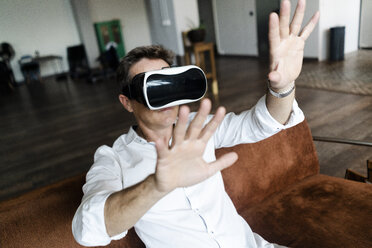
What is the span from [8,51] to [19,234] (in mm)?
9616

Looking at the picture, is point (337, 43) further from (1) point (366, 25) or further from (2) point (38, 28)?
(2) point (38, 28)

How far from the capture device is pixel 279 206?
1435 millimetres

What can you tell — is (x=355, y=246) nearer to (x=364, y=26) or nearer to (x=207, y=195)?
(x=207, y=195)

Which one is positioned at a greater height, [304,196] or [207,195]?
[207,195]

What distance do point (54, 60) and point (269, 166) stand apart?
9969 millimetres

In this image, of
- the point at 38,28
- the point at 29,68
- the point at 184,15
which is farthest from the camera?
the point at 38,28

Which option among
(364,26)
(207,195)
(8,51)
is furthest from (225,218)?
(8,51)

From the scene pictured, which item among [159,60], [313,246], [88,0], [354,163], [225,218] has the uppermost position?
[88,0]

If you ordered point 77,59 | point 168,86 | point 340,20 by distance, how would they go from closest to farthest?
point 168,86
point 340,20
point 77,59

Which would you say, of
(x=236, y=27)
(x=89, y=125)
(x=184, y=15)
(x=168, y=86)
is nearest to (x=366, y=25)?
(x=184, y=15)

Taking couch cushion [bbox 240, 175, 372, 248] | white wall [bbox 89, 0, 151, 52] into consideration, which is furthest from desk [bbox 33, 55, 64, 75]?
couch cushion [bbox 240, 175, 372, 248]

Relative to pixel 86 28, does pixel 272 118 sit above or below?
below

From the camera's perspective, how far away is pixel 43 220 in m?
0.99

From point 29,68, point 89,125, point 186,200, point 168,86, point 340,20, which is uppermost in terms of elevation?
point 168,86
